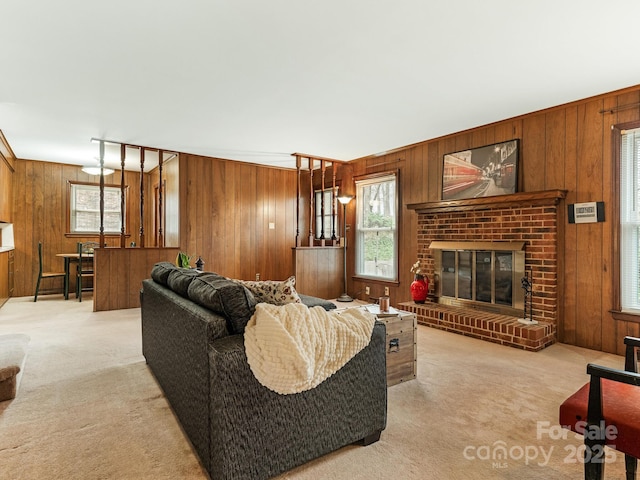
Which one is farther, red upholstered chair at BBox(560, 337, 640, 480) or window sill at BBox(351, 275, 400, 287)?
window sill at BBox(351, 275, 400, 287)

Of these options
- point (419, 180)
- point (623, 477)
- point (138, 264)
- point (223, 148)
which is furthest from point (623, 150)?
point (138, 264)

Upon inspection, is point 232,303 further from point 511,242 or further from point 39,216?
point 39,216

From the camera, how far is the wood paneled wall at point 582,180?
3324mm

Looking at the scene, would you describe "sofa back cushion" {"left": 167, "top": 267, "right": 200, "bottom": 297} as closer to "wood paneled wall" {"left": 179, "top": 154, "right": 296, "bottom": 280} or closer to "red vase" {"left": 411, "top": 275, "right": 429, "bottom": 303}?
"red vase" {"left": 411, "top": 275, "right": 429, "bottom": 303}

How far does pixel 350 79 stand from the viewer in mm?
3088

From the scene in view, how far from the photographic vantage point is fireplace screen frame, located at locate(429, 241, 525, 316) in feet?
12.7

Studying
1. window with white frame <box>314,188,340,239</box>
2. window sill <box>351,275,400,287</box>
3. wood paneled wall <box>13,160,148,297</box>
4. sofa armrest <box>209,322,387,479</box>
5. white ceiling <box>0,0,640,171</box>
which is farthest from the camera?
window with white frame <box>314,188,340,239</box>

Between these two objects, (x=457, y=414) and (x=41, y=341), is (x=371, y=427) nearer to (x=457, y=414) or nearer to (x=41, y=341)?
(x=457, y=414)

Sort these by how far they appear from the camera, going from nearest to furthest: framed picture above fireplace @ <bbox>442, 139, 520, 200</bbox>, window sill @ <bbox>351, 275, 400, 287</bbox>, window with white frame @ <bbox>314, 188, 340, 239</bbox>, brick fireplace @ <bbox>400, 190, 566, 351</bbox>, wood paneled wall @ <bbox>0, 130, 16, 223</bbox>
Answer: brick fireplace @ <bbox>400, 190, 566, 351</bbox>, framed picture above fireplace @ <bbox>442, 139, 520, 200</bbox>, wood paneled wall @ <bbox>0, 130, 16, 223</bbox>, window sill @ <bbox>351, 275, 400, 287</bbox>, window with white frame @ <bbox>314, 188, 340, 239</bbox>

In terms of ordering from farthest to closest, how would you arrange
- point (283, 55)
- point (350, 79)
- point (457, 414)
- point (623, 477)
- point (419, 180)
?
point (419, 180)
point (350, 79)
point (283, 55)
point (457, 414)
point (623, 477)

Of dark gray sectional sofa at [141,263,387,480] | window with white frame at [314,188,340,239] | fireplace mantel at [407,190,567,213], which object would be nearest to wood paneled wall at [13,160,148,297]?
window with white frame at [314,188,340,239]

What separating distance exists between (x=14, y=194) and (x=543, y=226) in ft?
26.6

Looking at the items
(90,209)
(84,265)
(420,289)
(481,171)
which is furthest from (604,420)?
(90,209)

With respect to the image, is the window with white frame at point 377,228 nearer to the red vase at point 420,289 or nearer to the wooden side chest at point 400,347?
the red vase at point 420,289
